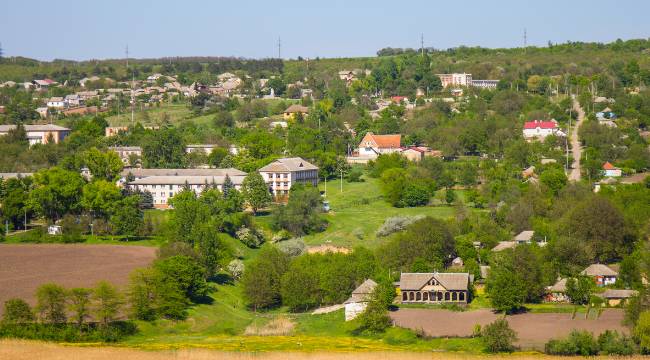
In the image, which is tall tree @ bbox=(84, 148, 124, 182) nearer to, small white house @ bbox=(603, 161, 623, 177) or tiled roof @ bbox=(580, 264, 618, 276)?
small white house @ bbox=(603, 161, 623, 177)

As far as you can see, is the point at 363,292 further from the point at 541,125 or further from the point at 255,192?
the point at 541,125

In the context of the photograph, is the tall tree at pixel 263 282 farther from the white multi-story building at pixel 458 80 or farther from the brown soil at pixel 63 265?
the white multi-story building at pixel 458 80

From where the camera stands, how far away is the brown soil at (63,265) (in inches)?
2398

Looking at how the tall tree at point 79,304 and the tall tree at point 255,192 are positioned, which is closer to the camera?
the tall tree at point 79,304

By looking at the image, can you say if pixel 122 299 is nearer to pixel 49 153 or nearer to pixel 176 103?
pixel 49 153

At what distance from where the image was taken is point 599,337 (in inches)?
1964

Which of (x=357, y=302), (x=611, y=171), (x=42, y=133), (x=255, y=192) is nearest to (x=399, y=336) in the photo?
(x=357, y=302)

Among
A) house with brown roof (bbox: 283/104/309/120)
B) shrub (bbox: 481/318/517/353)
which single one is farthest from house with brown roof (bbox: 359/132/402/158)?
shrub (bbox: 481/318/517/353)

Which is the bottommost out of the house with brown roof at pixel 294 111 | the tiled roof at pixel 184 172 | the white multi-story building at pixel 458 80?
the tiled roof at pixel 184 172

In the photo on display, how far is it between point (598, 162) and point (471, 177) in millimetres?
9911

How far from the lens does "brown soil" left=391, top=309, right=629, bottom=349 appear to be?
172 ft

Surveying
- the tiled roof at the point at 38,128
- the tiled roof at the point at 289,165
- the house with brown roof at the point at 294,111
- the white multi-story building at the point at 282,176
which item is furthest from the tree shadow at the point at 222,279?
the house with brown roof at the point at 294,111

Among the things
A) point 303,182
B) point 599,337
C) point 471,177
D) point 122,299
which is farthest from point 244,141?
point 599,337

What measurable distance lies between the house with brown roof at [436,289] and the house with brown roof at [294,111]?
189 feet
